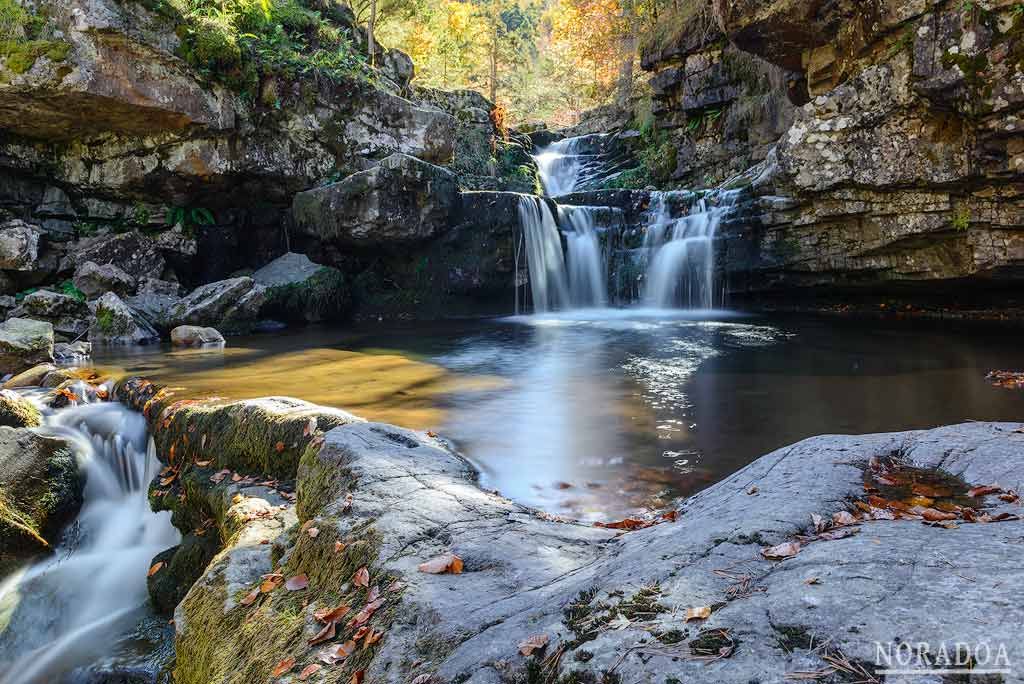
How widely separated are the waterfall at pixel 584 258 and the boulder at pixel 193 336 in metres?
8.88

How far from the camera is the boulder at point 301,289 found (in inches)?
565

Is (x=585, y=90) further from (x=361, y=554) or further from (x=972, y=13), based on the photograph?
(x=361, y=554)

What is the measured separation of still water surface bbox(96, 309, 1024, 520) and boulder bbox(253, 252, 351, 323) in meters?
2.56

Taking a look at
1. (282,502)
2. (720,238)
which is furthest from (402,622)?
(720,238)

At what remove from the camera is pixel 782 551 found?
1.93 metres

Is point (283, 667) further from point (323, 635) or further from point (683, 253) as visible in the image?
point (683, 253)

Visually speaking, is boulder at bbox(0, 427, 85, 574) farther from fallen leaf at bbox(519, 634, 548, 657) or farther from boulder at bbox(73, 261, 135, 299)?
boulder at bbox(73, 261, 135, 299)

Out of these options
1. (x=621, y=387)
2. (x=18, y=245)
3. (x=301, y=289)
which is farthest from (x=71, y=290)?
(x=621, y=387)

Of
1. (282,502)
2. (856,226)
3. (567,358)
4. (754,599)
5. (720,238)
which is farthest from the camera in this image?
(720,238)

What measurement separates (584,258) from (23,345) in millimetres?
12065

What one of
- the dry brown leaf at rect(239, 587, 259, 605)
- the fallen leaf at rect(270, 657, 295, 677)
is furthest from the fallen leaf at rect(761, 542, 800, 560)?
the dry brown leaf at rect(239, 587, 259, 605)

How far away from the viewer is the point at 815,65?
12.0 metres

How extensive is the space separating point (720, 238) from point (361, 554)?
13.2 m

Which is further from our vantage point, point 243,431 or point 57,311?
point 57,311
